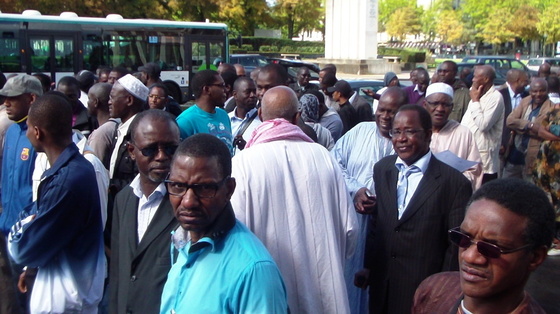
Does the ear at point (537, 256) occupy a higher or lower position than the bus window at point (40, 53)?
lower

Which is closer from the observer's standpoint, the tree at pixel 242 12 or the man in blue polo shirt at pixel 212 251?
the man in blue polo shirt at pixel 212 251

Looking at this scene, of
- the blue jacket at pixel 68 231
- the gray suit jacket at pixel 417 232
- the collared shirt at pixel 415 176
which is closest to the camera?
the blue jacket at pixel 68 231

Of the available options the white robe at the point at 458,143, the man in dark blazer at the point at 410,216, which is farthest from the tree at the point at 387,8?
the man in dark blazer at the point at 410,216

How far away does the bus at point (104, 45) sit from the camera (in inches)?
721

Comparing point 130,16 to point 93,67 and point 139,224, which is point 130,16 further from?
point 139,224

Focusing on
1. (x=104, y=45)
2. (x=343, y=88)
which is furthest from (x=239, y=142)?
(x=104, y=45)

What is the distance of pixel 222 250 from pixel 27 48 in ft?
58.0

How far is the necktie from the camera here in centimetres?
403

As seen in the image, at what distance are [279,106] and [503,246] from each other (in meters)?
1.92

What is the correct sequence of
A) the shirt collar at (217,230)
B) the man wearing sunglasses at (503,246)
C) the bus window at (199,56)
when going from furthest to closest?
1. the bus window at (199,56)
2. the shirt collar at (217,230)
3. the man wearing sunglasses at (503,246)

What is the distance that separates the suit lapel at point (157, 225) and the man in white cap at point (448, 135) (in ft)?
8.85

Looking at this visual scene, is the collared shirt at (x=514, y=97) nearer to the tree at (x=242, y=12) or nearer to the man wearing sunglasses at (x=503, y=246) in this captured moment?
the man wearing sunglasses at (x=503, y=246)

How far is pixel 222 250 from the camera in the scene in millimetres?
2482

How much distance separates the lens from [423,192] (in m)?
3.89
